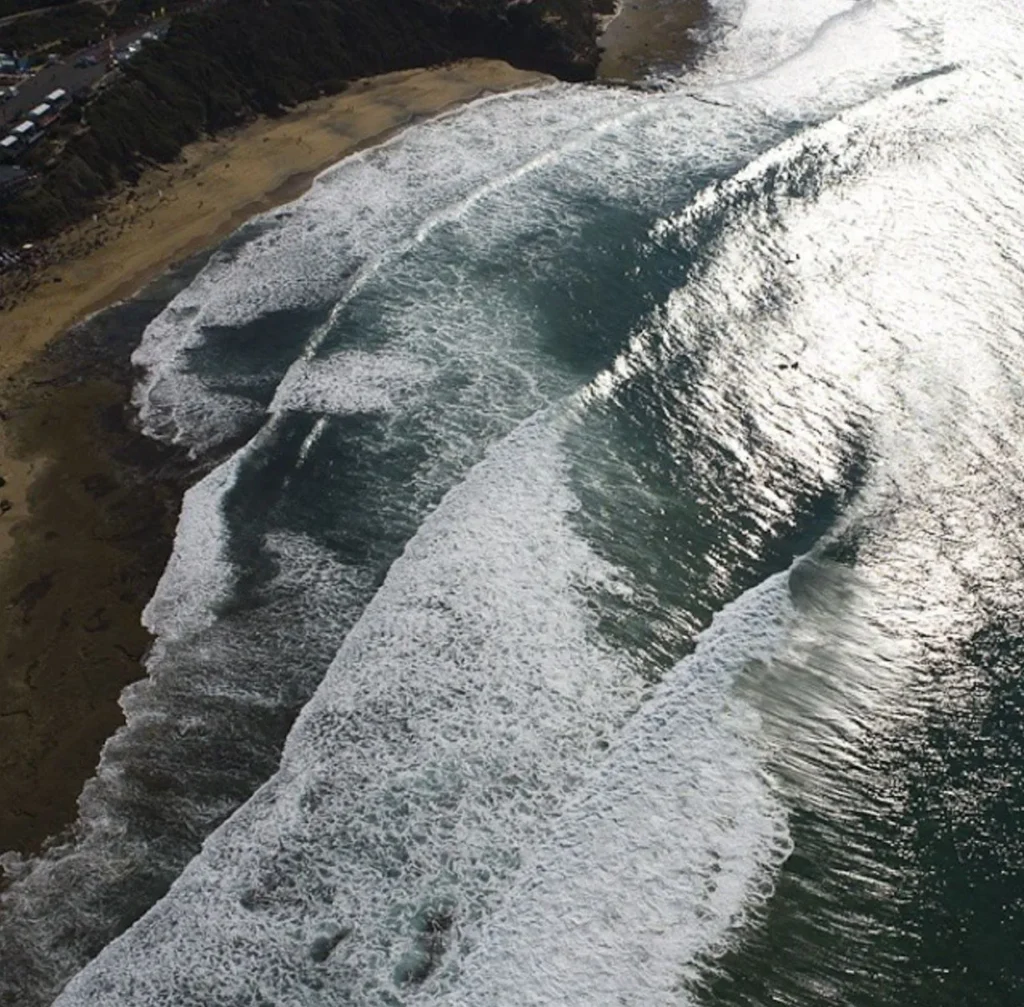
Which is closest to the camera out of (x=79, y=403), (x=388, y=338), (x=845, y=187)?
(x=79, y=403)

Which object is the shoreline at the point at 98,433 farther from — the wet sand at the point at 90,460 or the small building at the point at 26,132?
the small building at the point at 26,132

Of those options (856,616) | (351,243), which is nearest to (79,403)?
(351,243)

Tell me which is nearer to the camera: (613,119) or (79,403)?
(79,403)

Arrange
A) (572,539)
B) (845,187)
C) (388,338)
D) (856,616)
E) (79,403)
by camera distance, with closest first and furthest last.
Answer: (856,616) → (572,539) → (79,403) → (388,338) → (845,187)

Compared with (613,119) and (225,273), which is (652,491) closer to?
(225,273)

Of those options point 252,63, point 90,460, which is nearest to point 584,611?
point 90,460

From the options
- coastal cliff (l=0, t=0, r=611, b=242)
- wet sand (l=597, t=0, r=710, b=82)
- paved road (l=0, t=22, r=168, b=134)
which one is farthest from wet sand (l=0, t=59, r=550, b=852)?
wet sand (l=597, t=0, r=710, b=82)

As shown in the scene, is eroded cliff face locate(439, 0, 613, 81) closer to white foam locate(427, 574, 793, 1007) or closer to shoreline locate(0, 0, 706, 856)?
shoreline locate(0, 0, 706, 856)

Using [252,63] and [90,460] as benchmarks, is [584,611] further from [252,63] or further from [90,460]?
[252,63]
